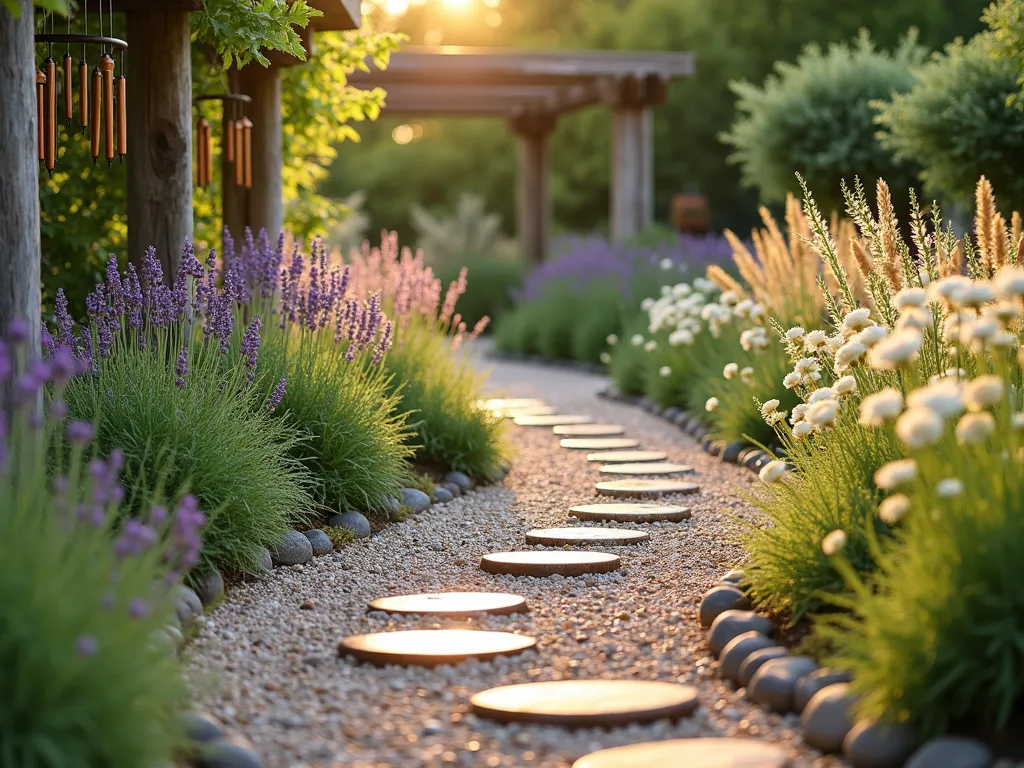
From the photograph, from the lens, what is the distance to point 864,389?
3.83m

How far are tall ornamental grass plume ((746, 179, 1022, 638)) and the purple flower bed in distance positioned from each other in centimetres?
671

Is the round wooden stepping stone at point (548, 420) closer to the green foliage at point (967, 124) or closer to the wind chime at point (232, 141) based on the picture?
the wind chime at point (232, 141)

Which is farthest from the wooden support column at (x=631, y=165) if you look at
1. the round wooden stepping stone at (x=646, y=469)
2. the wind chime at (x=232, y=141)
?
the round wooden stepping stone at (x=646, y=469)

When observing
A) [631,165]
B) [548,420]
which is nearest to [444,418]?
[548,420]

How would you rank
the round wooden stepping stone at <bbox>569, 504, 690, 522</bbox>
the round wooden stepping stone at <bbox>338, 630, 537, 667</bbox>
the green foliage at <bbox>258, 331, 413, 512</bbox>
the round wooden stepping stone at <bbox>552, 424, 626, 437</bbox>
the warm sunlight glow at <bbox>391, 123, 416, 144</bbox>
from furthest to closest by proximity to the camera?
the warm sunlight glow at <bbox>391, 123, 416, 144</bbox>, the round wooden stepping stone at <bbox>552, 424, 626, 437</bbox>, the round wooden stepping stone at <bbox>569, 504, 690, 522</bbox>, the green foliage at <bbox>258, 331, 413, 512</bbox>, the round wooden stepping stone at <bbox>338, 630, 537, 667</bbox>

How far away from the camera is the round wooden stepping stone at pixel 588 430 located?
24.2 ft

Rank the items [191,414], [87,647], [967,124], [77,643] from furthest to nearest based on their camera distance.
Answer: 1. [967,124]
2. [191,414]
3. [77,643]
4. [87,647]

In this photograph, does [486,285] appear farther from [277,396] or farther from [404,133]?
[404,133]

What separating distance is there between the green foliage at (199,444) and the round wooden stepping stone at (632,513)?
1.27 metres

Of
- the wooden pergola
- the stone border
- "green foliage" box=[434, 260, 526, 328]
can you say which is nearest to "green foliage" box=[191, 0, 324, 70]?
the stone border

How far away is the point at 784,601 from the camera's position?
3238 mm

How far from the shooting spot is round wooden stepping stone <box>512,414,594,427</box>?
309 inches

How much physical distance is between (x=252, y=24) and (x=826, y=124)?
6.68 meters

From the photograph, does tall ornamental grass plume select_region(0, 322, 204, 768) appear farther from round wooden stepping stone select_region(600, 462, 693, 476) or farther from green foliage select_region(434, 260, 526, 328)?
green foliage select_region(434, 260, 526, 328)
